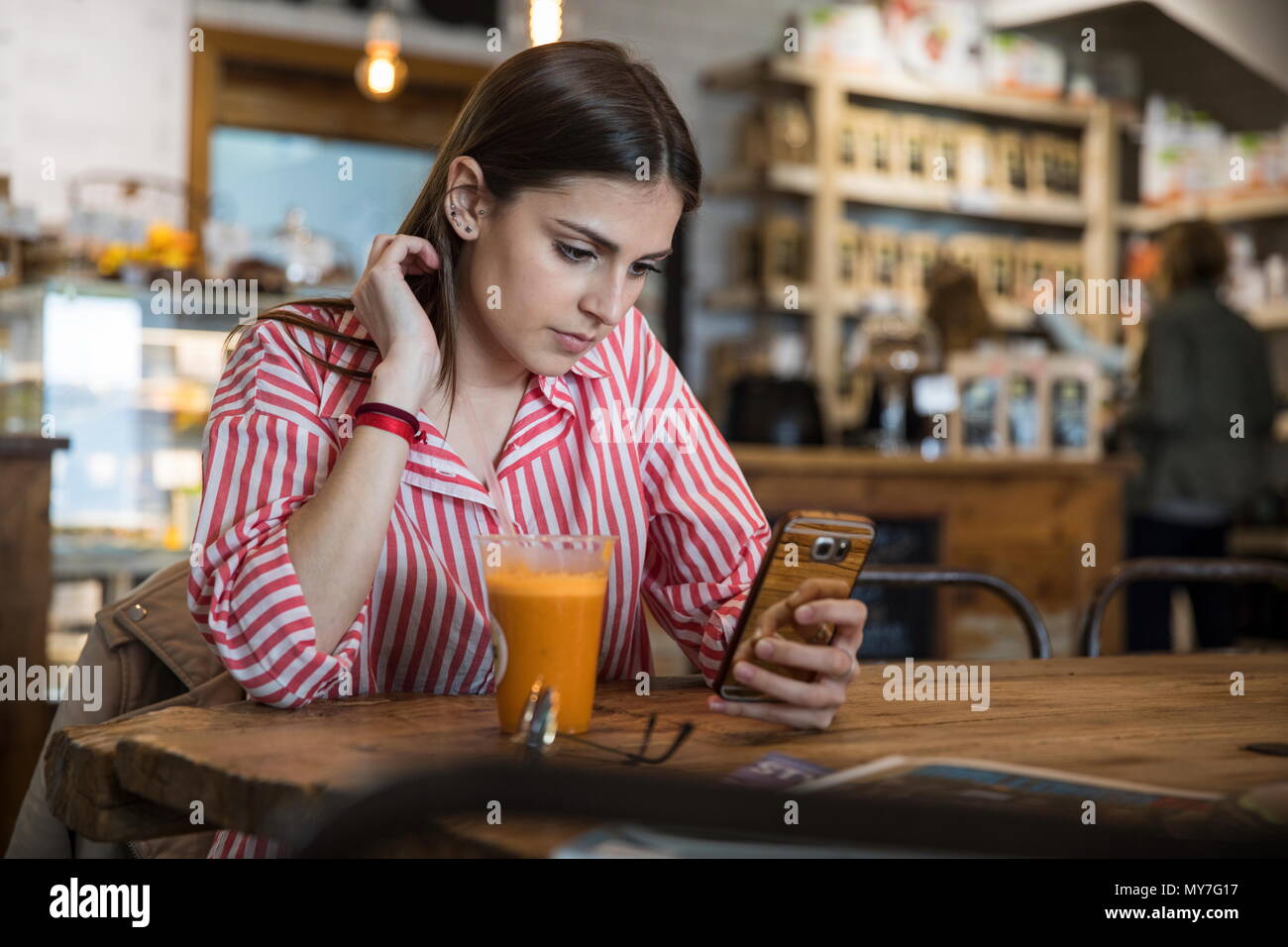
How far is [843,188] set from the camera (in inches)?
239

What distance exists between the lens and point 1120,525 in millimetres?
4375

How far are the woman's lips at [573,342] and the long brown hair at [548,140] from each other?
134mm

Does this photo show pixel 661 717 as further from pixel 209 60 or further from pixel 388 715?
pixel 209 60

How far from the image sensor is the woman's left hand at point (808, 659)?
3.84ft

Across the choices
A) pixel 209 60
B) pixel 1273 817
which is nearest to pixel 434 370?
pixel 1273 817

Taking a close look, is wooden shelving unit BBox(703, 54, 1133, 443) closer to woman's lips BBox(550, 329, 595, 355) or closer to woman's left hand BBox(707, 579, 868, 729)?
woman's lips BBox(550, 329, 595, 355)

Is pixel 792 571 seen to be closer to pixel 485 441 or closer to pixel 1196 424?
pixel 485 441

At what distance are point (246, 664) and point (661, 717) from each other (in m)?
0.36

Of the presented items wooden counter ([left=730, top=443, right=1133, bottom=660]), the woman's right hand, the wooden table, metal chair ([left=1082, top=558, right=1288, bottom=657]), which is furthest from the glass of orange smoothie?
wooden counter ([left=730, top=443, right=1133, bottom=660])

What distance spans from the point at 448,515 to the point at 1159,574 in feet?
3.77

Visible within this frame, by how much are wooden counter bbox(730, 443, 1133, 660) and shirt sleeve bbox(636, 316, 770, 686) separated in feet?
6.57

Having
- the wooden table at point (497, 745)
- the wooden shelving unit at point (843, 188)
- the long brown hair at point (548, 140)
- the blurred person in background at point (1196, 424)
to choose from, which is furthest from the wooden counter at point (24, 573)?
the wooden shelving unit at point (843, 188)

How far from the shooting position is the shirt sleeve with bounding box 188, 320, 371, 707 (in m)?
1.21

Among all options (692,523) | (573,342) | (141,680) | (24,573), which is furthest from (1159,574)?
(24,573)
